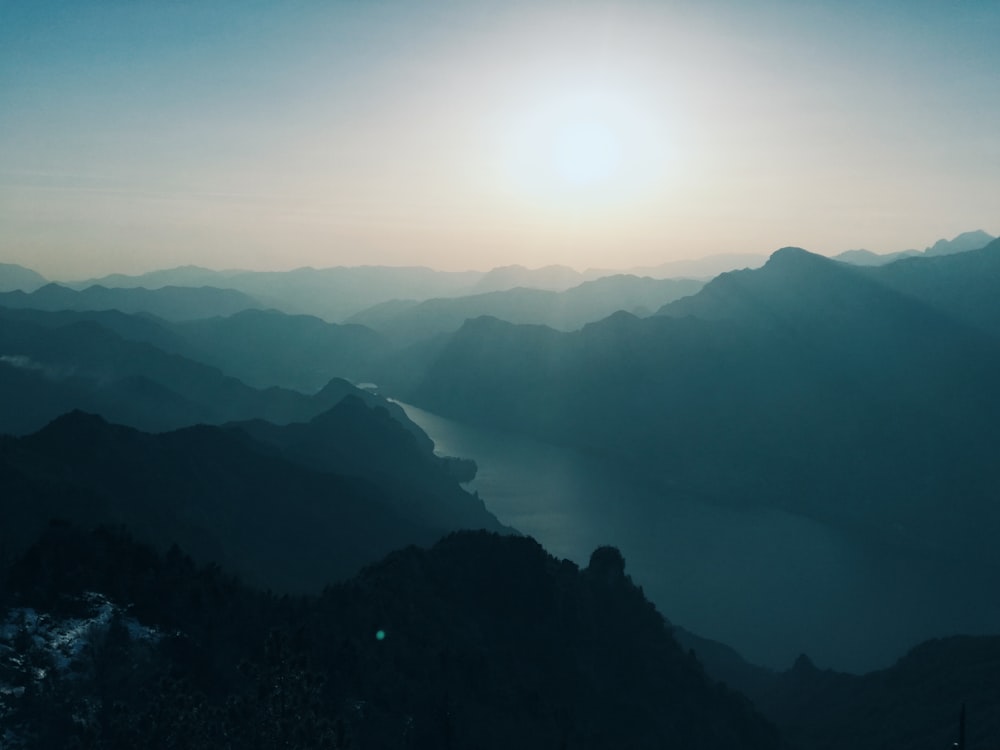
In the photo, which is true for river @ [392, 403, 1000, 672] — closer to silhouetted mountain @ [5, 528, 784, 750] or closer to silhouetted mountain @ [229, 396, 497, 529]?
silhouetted mountain @ [229, 396, 497, 529]

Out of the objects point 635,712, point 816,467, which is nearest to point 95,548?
point 635,712

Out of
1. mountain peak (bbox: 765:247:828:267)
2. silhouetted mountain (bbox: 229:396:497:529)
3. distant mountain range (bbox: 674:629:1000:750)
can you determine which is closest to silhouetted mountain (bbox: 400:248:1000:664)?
mountain peak (bbox: 765:247:828:267)

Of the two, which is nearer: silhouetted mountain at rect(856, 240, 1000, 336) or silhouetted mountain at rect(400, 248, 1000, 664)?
silhouetted mountain at rect(400, 248, 1000, 664)

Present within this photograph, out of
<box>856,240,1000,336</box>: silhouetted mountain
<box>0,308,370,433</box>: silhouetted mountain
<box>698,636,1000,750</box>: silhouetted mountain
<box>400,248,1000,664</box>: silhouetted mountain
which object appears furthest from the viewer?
<box>856,240,1000,336</box>: silhouetted mountain

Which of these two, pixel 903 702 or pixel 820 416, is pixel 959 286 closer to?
pixel 820 416

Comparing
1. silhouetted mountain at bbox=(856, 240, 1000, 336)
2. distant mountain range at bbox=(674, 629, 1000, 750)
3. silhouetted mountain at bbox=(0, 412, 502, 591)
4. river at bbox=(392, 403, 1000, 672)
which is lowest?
river at bbox=(392, 403, 1000, 672)

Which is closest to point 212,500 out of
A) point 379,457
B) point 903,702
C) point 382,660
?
point 382,660
